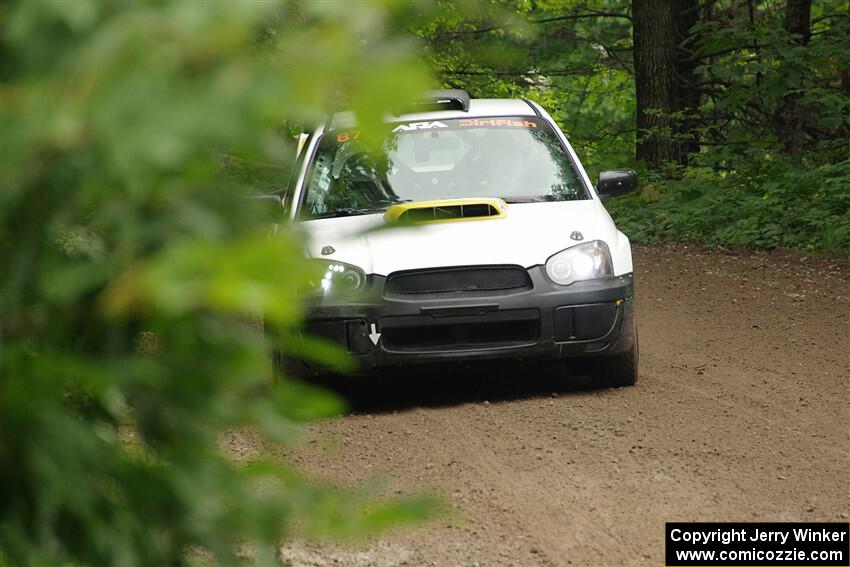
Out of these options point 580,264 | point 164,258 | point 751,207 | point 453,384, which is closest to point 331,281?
point 164,258

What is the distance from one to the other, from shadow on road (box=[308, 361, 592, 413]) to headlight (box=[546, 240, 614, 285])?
765 millimetres

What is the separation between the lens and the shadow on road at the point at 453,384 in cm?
761

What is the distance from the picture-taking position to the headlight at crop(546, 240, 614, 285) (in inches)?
285

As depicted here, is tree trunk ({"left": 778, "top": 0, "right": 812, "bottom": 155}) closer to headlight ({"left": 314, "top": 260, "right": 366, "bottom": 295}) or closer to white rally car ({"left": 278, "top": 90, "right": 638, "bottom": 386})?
white rally car ({"left": 278, "top": 90, "right": 638, "bottom": 386})

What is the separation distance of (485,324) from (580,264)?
0.68 m

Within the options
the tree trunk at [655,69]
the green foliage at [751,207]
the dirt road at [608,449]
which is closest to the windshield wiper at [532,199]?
the dirt road at [608,449]

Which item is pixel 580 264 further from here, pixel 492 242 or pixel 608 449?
pixel 608 449

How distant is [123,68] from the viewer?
1.26 meters

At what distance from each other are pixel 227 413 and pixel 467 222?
19.5 feet

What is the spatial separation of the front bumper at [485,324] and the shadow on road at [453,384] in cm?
33

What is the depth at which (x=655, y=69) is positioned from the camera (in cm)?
2023

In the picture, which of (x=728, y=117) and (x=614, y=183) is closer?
(x=614, y=183)

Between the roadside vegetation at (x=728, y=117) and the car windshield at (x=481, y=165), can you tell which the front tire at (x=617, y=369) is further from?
the roadside vegetation at (x=728, y=117)

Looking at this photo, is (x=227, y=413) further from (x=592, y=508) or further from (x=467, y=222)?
(x=467, y=222)
